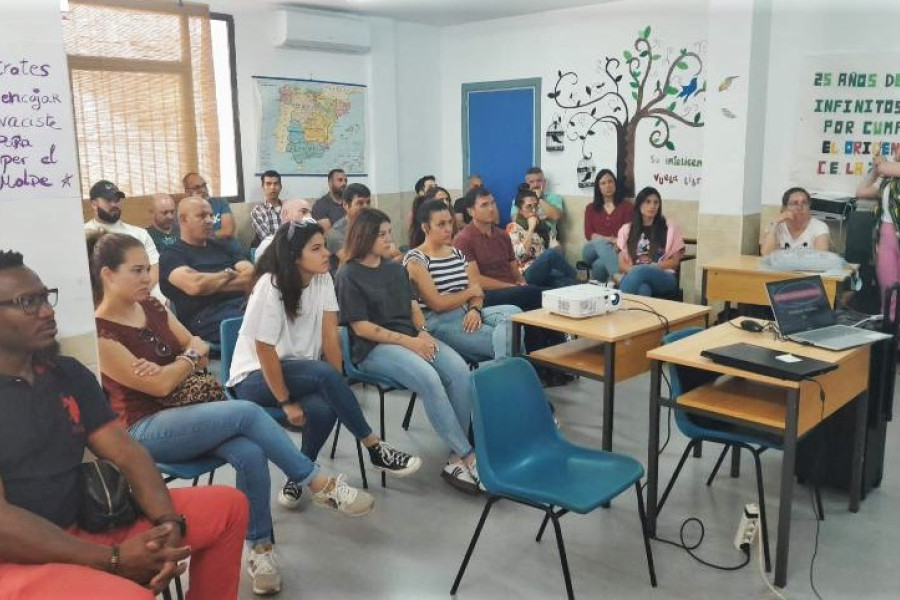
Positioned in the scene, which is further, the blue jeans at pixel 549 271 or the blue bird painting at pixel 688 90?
the blue bird painting at pixel 688 90

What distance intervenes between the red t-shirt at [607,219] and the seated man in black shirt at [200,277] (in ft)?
11.6

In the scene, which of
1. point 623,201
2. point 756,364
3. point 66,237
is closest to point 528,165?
point 623,201

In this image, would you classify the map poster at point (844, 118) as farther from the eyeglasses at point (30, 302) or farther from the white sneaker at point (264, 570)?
the eyeglasses at point (30, 302)

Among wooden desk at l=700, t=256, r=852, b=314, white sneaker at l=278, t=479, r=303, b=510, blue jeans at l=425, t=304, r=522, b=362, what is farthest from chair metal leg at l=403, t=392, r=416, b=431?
wooden desk at l=700, t=256, r=852, b=314

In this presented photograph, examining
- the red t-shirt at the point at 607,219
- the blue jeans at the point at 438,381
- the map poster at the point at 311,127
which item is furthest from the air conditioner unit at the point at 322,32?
the blue jeans at the point at 438,381

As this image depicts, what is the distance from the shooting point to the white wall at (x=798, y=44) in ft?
18.0

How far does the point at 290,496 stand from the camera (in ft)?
9.80

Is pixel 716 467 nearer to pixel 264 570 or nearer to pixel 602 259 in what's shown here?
pixel 264 570

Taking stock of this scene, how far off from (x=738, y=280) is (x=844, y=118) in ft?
6.07

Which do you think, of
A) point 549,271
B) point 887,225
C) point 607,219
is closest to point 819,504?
point 549,271

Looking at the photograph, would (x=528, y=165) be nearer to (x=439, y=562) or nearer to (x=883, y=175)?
(x=883, y=175)

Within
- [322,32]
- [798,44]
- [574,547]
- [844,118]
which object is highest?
[322,32]

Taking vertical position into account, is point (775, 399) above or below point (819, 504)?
above

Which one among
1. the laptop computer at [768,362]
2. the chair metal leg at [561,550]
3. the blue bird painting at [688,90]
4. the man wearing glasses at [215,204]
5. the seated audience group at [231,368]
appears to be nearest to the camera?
the seated audience group at [231,368]
